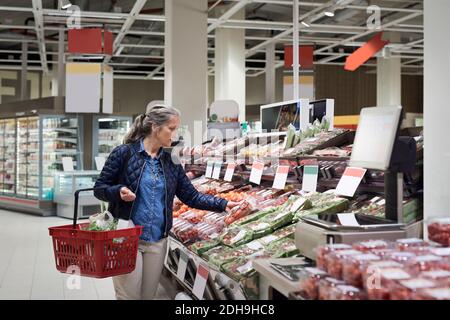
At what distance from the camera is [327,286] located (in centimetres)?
169

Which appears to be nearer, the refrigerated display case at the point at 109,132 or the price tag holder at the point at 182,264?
the price tag holder at the point at 182,264

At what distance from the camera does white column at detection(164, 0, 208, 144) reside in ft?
26.2

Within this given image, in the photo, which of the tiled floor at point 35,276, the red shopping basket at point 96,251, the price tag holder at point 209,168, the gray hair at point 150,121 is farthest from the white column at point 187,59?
the red shopping basket at point 96,251

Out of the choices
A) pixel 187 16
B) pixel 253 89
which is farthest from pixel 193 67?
pixel 253 89

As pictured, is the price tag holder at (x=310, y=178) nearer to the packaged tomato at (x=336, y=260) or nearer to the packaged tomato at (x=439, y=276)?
the packaged tomato at (x=336, y=260)

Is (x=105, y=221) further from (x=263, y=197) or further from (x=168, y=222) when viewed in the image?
(x=263, y=197)

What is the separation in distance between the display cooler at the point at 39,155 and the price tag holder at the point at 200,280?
8.54m

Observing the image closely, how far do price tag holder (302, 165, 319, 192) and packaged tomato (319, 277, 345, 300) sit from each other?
1601mm

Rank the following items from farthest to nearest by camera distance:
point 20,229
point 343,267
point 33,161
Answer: point 33,161 → point 20,229 → point 343,267

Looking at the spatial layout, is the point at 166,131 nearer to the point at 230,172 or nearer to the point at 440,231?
the point at 230,172

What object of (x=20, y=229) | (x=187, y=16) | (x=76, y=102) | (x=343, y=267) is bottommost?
(x=20, y=229)

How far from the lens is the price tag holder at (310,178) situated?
335cm
